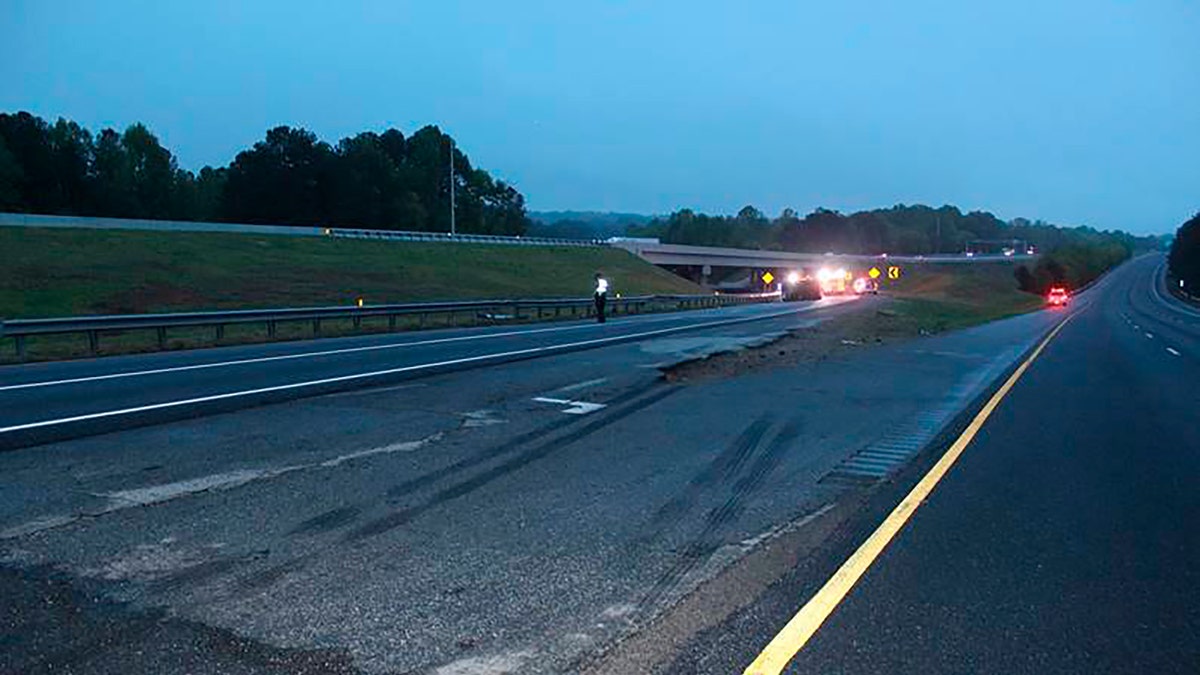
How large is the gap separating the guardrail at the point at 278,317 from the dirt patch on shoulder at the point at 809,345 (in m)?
11.5

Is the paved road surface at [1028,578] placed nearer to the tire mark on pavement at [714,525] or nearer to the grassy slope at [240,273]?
the tire mark on pavement at [714,525]

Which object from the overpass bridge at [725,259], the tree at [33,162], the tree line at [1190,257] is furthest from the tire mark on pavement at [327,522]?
the tree line at [1190,257]

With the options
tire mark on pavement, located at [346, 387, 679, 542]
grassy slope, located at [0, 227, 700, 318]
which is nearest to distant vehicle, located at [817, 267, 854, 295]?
grassy slope, located at [0, 227, 700, 318]

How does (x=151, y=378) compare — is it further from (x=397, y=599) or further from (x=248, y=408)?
(x=397, y=599)

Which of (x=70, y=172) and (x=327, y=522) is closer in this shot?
(x=327, y=522)

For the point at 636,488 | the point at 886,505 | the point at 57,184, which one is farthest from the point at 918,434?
the point at 57,184

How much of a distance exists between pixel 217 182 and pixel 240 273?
82.1 m

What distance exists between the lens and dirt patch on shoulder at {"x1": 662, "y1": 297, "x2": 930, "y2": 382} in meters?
16.2

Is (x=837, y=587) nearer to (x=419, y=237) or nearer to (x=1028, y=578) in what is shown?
(x=1028, y=578)

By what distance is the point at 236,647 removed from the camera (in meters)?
4.15

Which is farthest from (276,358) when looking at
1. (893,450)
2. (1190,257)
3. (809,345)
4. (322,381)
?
(1190,257)

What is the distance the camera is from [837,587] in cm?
507

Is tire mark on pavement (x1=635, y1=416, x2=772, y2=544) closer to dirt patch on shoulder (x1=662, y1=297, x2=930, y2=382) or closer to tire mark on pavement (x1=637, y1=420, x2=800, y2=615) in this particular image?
tire mark on pavement (x1=637, y1=420, x2=800, y2=615)

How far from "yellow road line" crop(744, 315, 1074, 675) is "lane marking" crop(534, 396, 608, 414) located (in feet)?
14.1
